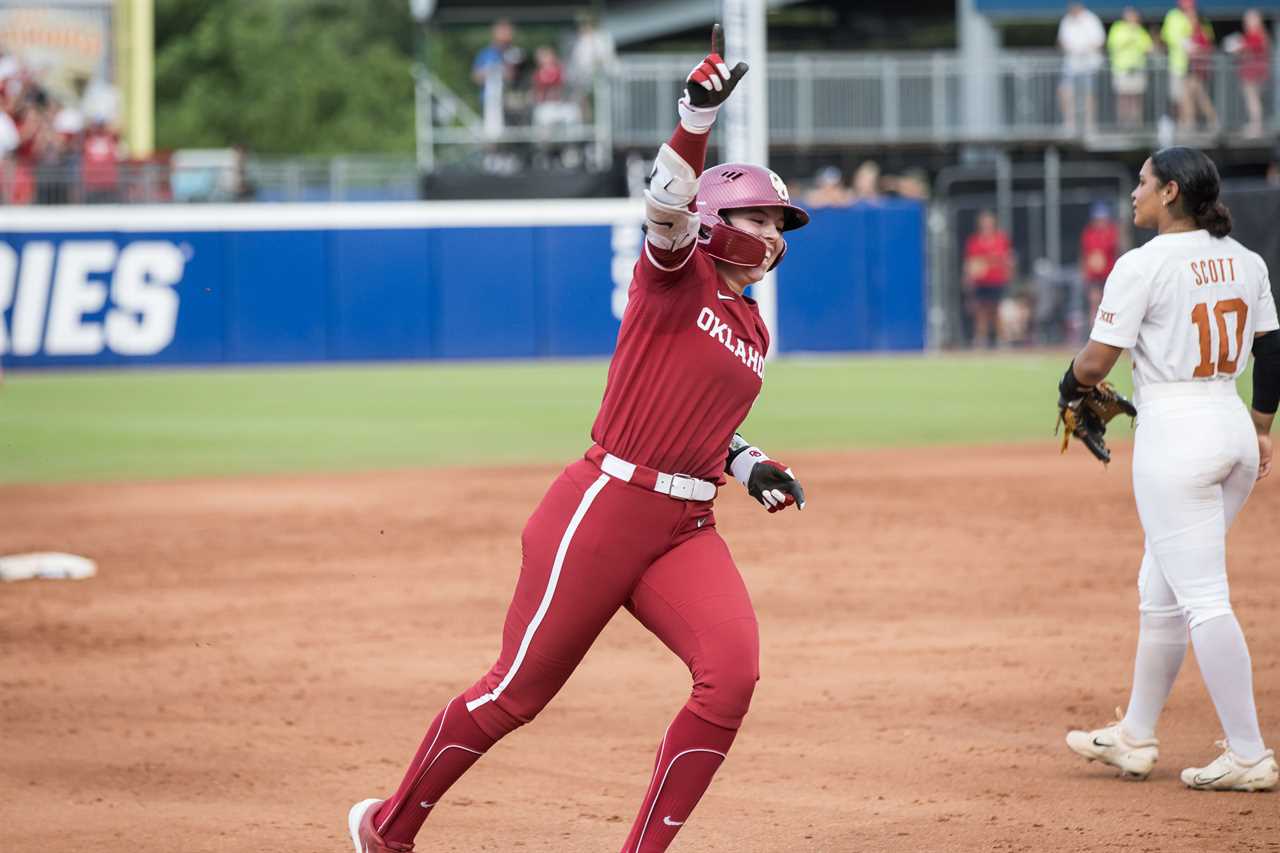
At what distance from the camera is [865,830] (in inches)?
222

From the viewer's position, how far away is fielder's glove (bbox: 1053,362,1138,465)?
19.9 ft

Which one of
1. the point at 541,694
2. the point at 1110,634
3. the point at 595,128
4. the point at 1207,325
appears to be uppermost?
the point at 595,128

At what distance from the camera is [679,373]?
4.66 metres

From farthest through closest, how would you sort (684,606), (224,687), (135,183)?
(135,183) < (224,687) < (684,606)

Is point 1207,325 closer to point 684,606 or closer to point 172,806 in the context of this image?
point 684,606

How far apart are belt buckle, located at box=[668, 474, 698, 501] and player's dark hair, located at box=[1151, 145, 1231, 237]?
220cm

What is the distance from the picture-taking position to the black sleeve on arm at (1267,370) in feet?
19.7

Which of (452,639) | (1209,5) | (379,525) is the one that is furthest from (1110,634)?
(1209,5)

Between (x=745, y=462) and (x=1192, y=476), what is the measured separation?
5.45ft

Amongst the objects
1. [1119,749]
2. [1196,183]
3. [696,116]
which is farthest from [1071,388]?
[696,116]

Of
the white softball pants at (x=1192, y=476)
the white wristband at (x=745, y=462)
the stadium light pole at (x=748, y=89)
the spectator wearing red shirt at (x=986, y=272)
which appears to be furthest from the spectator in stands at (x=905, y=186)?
the white wristband at (x=745, y=462)

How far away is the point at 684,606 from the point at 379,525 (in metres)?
8.30

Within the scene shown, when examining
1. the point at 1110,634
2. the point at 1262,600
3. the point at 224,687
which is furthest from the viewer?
the point at 1262,600

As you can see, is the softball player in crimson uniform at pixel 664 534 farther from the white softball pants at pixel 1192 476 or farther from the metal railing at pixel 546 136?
the metal railing at pixel 546 136
